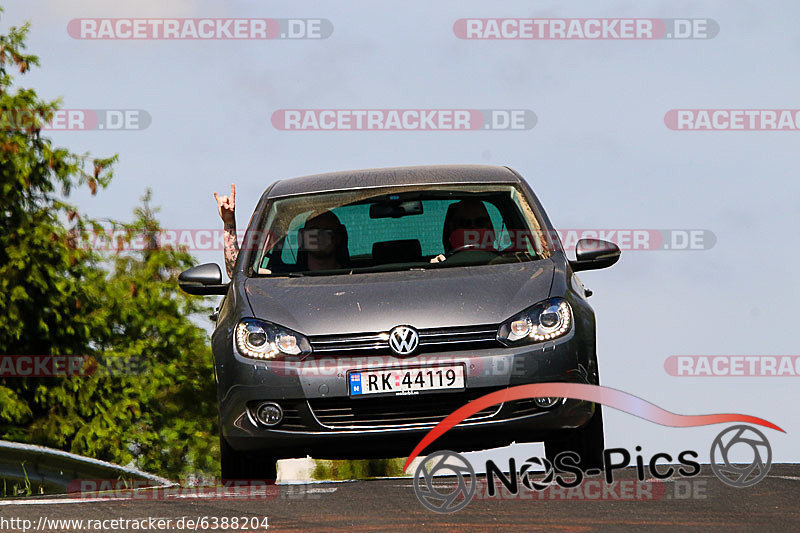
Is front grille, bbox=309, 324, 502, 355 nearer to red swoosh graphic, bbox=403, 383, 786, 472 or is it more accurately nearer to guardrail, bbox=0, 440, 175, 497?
red swoosh graphic, bbox=403, 383, 786, 472

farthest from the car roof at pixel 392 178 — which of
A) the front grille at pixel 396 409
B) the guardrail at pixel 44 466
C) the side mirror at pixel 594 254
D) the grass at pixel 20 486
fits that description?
the grass at pixel 20 486

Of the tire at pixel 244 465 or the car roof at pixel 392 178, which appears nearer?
the tire at pixel 244 465

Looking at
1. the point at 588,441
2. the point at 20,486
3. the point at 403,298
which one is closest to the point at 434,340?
the point at 403,298

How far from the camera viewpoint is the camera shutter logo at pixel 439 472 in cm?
756

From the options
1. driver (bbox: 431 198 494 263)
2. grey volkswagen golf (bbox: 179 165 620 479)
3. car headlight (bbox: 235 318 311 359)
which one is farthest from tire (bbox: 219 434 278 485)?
driver (bbox: 431 198 494 263)

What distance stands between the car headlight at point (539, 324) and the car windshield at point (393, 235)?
0.77m

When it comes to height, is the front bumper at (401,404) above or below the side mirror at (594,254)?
below

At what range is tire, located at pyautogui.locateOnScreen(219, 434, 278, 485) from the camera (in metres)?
8.26

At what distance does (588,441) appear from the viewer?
8.17 meters

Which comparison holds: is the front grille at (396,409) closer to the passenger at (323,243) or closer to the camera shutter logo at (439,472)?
the camera shutter logo at (439,472)

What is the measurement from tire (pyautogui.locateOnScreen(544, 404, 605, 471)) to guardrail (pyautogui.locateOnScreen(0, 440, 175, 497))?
278 inches

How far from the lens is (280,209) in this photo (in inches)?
371

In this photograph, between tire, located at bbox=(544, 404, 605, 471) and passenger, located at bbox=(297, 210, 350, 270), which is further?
passenger, located at bbox=(297, 210, 350, 270)

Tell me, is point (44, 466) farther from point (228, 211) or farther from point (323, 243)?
point (323, 243)
